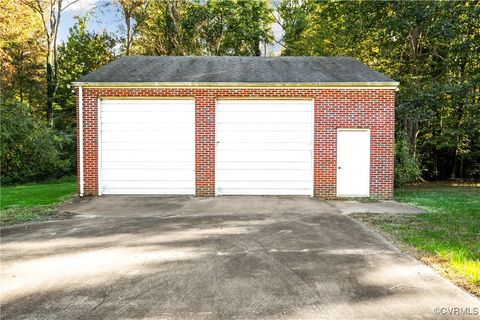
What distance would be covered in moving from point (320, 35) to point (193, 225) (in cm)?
1789

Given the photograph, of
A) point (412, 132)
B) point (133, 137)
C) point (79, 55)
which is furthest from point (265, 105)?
point (79, 55)

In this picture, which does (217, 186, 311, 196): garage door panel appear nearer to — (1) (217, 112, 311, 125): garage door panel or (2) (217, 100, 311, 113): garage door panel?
(1) (217, 112, 311, 125): garage door panel

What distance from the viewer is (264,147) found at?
37.5 feet

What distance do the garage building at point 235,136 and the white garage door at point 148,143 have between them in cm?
3

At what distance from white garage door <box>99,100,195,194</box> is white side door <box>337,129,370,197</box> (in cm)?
454

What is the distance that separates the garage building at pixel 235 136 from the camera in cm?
1117

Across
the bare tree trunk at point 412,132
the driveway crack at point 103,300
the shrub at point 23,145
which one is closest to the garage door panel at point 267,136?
the driveway crack at point 103,300

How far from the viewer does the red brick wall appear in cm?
1112

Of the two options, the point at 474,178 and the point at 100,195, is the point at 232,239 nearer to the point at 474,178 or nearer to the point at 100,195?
the point at 100,195

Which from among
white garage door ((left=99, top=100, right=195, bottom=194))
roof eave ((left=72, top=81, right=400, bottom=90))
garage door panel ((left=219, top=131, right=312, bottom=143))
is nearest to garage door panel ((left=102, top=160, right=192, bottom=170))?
white garage door ((left=99, top=100, right=195, bottom=194))

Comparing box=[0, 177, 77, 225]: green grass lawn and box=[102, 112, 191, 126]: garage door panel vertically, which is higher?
box=[102, 112, 191, 126]: garage door panel

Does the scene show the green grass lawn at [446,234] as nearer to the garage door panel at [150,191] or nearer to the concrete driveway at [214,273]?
the concrete driveway at [214,273]

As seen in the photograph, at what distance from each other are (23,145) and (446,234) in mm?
16671

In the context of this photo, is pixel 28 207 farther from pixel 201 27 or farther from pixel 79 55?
pixel 79 55
